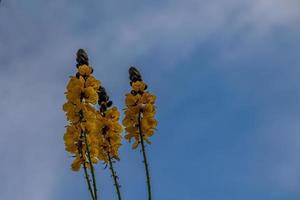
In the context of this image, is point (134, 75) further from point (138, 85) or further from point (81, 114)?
point (81, 114)

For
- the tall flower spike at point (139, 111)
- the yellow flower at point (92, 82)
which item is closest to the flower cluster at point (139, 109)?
the tall flower spike at point (139, 111)

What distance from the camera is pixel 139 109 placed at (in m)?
11.1

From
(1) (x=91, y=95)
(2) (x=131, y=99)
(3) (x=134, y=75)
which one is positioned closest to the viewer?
(1) (x=91, y=95)

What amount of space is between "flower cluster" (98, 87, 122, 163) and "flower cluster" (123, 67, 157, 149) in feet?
0.90

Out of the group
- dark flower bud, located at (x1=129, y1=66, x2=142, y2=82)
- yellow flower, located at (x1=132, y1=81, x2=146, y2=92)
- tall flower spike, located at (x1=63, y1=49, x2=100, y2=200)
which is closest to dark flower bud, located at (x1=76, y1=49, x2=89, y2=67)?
tall flower spike, located at (x1=63, y1=49, x2=100, y2=200)

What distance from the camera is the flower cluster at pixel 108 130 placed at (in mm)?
11016

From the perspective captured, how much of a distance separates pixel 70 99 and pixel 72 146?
0.91 meters

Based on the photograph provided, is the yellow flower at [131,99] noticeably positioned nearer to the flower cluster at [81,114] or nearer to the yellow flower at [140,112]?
the yellow flower at [140,112]

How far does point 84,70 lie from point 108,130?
1286 millimetres

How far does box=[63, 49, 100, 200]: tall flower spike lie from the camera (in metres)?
10.7

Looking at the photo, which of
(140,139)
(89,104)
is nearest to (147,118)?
(140,139)

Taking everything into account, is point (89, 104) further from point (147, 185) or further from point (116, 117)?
point (147, 185)

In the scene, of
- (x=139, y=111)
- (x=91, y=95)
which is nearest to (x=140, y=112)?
(x=139, y=111)

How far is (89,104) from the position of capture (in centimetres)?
1098
